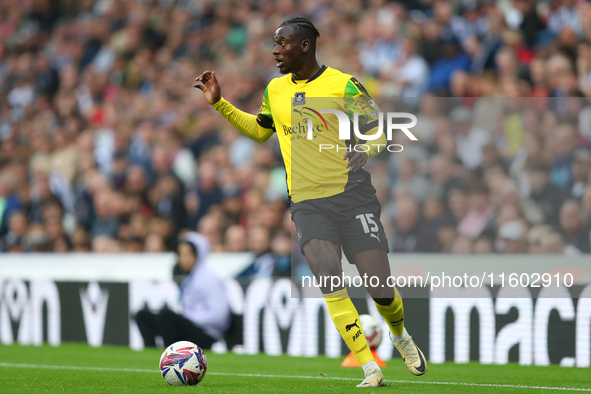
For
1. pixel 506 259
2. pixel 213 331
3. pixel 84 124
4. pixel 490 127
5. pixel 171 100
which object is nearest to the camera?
pixel 506 259

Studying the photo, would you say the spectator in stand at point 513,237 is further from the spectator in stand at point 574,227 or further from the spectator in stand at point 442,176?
the spectator in stand at point 442,176

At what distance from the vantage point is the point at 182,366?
232 inches

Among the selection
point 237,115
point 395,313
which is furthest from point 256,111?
point 395,313

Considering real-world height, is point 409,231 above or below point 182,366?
above

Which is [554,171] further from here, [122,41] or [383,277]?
[122,41]

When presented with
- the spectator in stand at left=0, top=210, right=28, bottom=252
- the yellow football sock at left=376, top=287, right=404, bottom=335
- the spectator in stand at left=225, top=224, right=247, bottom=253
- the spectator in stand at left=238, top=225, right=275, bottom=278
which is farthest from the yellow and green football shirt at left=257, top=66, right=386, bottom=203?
the spectator in stand at left=0, top=210, right=28, bottom=252

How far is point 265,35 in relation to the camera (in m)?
14.0

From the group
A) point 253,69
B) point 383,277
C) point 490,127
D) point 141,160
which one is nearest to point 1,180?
point 141,160

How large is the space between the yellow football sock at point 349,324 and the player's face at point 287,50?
62.4 inches

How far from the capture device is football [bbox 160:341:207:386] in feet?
19.3

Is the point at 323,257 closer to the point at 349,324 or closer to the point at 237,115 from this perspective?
the point at 349,324

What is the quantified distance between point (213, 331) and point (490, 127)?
13.3 ft

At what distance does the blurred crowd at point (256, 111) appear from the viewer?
8.71m

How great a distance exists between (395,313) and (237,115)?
1848mm
